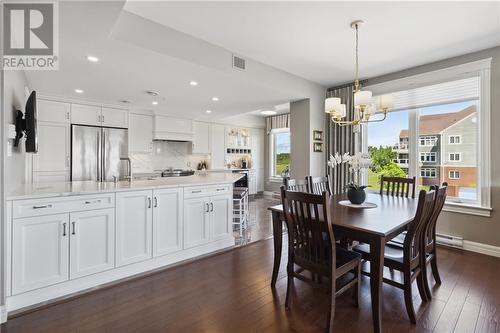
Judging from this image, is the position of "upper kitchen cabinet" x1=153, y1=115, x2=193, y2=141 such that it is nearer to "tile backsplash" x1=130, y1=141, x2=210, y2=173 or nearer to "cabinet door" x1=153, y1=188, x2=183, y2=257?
"tile backsplash" x1=130, y1=141, x2=210, y2=173

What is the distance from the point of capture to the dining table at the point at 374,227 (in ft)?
5.49

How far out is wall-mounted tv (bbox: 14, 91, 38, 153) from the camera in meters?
2.41

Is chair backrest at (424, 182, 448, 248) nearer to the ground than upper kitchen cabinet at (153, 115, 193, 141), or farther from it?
nearer to the ground

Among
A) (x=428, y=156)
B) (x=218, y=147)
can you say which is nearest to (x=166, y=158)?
(x=218, y=147)

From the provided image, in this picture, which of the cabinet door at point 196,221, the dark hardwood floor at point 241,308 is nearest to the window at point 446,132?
the dark hardwood floor at point 241,308

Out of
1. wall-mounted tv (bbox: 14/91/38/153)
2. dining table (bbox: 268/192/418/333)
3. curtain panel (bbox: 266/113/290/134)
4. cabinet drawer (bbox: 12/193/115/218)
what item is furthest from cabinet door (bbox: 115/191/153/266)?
curtain panel (bbox: 266/113/290/134)

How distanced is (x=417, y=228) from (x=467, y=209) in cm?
226

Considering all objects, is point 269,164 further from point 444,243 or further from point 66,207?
point 66,207

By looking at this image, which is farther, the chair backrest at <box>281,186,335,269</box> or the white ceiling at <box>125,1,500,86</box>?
the white ceiling at <box>125,1,500,86</box>

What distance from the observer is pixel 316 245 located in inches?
71.9

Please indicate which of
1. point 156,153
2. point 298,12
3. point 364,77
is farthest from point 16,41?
point 364,77

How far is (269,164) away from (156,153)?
356cm

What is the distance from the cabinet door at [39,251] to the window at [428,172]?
184 inches

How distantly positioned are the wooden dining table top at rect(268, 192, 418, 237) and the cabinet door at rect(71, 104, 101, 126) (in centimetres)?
403
